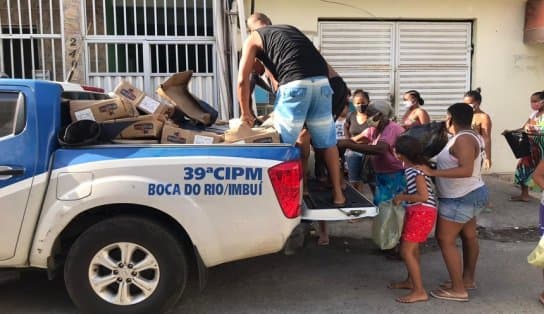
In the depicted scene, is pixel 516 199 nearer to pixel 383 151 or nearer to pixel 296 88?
pixel 383 151

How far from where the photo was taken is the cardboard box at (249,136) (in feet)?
12.7

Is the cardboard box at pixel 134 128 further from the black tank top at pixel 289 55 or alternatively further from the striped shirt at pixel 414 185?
the striped shirt at pixel 414 185

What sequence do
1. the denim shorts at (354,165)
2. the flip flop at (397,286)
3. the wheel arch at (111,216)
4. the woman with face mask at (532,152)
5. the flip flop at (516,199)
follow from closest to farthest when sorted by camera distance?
the wheel arch at (111,216) < the flip flop at (397,286) < the denim shorts at (354,165) < the woman with face mask at (532,152) < the flip flop at (516,199)

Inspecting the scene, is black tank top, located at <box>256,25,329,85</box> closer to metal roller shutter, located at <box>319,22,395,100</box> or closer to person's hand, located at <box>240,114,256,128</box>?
person's hand, located at <box>240,114,256,128</box>

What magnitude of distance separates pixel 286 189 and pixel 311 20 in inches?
226

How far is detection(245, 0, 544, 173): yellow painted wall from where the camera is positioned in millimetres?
8773

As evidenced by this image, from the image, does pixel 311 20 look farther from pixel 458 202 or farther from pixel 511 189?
pixel 458 202

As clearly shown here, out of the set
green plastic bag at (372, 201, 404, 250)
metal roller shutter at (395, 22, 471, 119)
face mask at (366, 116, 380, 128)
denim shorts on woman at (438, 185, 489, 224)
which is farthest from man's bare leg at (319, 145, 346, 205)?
metal roller shutter at (395, 22, 471, 119)

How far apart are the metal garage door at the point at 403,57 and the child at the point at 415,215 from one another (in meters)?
5.22

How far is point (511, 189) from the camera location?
8.51 metres

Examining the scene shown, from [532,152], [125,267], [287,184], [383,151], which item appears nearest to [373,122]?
[383,151]

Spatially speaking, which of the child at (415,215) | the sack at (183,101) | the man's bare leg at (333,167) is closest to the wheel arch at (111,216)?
the sack at (183,101)

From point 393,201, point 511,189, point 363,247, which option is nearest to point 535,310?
point 393,201

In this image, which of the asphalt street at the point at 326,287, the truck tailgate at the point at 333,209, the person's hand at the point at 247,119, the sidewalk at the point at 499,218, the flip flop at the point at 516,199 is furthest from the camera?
the flip flop at the point at 516,199
